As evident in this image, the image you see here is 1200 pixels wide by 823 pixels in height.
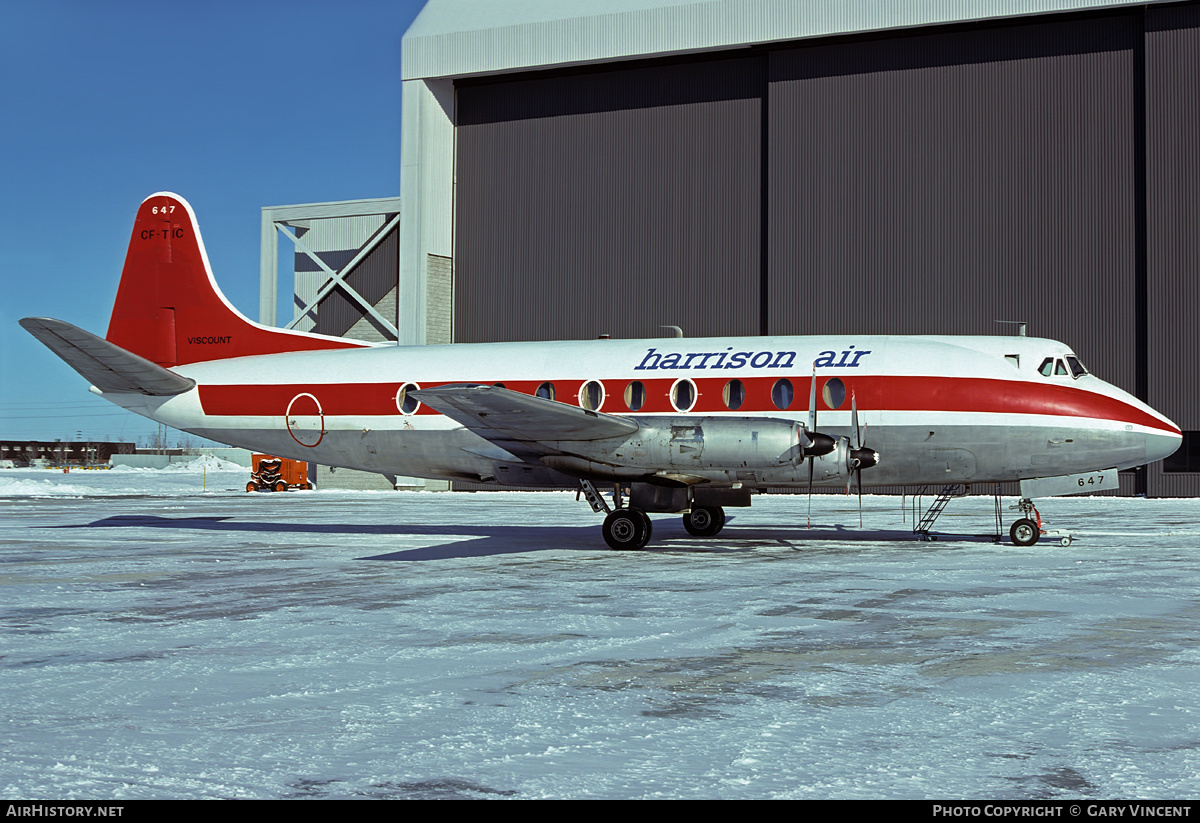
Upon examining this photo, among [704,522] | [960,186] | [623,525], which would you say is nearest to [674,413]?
[623,525]

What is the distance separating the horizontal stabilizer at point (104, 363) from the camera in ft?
75.1

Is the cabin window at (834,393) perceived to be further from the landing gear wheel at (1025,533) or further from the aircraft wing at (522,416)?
the landing gear wheel at (1025,533)

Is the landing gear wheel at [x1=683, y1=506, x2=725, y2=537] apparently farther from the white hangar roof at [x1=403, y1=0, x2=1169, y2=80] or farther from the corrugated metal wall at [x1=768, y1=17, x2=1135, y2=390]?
the white hangar roof at [x1=403, y1=0, x2=1169, y2=80]

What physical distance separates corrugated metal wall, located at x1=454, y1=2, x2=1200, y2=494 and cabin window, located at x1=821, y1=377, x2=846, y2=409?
98.2 ft

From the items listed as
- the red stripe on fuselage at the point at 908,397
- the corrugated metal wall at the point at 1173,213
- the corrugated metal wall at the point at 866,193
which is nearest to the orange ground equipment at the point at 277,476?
the corrugated metal wall at the point at 866,193

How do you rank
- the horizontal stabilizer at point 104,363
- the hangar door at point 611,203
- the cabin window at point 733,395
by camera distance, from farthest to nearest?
1. the hangar door at point 611,203
2. the horizontal stabilizer at point 104,363
3. the cabin window at point 733,395

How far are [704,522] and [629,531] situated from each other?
3.21 meters

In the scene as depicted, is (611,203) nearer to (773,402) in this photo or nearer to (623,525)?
(773,402)

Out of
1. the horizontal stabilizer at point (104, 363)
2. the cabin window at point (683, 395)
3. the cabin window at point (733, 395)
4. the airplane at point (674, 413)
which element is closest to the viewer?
the airplane at point (674, 413)

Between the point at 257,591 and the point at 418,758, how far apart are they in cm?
862

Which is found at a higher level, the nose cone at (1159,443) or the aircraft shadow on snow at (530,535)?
the nose cone at (1159,443)

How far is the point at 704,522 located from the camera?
2295cm

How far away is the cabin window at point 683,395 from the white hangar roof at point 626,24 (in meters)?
34.0

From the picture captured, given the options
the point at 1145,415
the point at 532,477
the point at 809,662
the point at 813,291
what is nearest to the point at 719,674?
the point at 809,662
